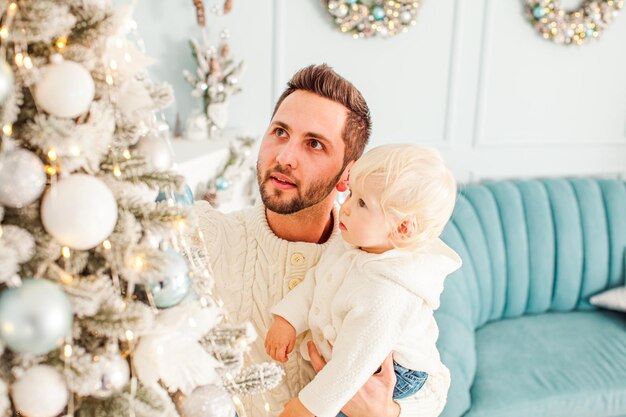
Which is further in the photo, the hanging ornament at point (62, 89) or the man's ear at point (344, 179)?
the man's ear at point (344, 179)

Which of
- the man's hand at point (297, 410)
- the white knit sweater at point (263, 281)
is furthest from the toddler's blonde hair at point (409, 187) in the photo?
the man's hand at point (297, 410)

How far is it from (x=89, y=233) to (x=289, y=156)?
676mm

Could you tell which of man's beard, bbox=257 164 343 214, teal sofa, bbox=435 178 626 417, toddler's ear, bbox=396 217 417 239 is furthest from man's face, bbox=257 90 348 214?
teal sofa, bbox=435 178 626 417

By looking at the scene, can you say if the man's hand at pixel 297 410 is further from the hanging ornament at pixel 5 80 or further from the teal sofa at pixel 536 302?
the teal sofa at pixel 536 302

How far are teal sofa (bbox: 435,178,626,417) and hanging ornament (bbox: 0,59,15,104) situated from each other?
1.92m

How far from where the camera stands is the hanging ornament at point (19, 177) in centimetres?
68

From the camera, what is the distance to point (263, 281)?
4.54ft

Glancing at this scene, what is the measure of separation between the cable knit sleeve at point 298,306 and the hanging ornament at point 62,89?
0.71 meters

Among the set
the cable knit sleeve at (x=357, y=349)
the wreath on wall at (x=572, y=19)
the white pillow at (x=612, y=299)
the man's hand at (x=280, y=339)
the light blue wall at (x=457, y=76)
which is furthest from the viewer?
the wreath on wall at (x=572, y=19)

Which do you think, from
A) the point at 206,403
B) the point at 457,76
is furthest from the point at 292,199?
the point at 457,76

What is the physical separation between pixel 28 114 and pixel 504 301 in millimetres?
2605

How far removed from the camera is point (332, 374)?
1159mm

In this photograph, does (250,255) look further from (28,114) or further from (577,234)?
(577,234)

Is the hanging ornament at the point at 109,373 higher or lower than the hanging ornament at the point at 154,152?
lower
